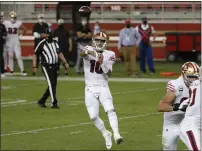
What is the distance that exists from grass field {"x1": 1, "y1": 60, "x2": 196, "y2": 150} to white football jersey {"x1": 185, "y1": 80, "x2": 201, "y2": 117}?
339 cm

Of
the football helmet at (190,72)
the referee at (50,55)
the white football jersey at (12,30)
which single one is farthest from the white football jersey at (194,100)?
the white football jersey at (12,30)

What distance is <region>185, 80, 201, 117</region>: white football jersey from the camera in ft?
35.7

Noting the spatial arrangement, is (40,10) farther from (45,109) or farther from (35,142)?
(35,142)

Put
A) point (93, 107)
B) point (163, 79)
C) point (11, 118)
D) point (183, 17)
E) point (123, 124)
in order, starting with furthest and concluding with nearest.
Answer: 1. point (183, 17)
2. point (163, 79)
3. point (11, 118)
4. point (123, 124)
5. point (93, 107)

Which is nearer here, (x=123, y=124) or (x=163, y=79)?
(x=123, y=124)

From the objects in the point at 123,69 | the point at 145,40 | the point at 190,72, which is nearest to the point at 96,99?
the point at 190,72

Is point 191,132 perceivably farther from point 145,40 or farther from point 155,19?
point 155,19

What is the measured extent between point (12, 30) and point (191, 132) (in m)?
16.4

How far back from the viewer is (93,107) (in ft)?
47.6

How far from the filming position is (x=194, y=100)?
10922mm

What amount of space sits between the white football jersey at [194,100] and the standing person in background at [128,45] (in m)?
14.7

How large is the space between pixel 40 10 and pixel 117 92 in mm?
11632

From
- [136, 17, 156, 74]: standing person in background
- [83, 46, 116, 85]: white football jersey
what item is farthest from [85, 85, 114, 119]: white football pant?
[136, 17, 156, 74]: standing person in background

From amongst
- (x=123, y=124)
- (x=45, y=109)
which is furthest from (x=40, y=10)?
(x=123, y=124)
